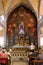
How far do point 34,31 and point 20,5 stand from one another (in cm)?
415

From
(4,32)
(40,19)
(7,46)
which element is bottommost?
(7,46)

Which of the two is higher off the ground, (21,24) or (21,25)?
(21,24)

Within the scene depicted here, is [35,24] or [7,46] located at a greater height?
[35,24]

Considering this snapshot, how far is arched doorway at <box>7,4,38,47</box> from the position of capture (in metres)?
28.3

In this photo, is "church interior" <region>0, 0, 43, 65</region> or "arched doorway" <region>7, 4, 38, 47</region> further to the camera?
"arched doorway" <region>7, 4, 38, 47</region>

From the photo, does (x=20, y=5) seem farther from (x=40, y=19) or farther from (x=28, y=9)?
(x=40, y=19)

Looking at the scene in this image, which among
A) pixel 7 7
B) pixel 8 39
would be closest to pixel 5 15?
pixel 7 7

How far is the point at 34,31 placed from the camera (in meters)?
28.6

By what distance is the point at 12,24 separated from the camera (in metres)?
28.8

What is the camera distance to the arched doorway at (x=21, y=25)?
93.0ft

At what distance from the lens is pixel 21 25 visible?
2866 centimetres

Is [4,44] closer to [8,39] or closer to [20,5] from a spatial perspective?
[8,39]

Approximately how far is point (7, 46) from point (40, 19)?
5.81 meters

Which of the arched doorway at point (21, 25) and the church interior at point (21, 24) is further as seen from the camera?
the arched doorway at point (21, 25)
